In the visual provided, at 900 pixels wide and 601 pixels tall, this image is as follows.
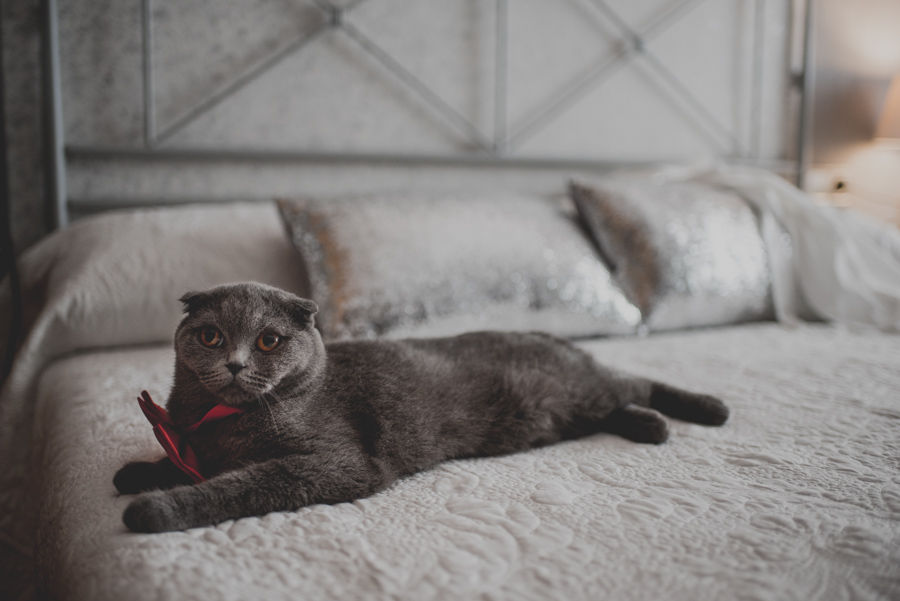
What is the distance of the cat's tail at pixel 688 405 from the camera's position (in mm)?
959

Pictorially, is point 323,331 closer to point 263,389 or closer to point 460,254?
point 460,254

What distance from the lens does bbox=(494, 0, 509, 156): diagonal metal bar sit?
2.19m

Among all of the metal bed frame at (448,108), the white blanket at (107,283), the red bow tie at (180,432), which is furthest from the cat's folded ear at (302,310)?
the metal bed frame at (448,108)

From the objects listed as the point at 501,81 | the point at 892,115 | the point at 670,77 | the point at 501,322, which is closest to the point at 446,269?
the point at 501,322

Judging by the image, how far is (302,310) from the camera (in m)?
0.76

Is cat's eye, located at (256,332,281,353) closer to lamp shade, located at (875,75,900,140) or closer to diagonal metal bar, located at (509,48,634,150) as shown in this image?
diagonal metal bar, located at (509,48,634,150)

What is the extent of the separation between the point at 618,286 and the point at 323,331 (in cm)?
81

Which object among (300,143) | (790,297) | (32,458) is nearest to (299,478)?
(32,458)

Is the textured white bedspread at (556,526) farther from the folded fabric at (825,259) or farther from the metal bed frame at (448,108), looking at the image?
the metal bed frame at (448,108)

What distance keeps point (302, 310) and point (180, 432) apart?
21 centimetres

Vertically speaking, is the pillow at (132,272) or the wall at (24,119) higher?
the wall at (24,119)

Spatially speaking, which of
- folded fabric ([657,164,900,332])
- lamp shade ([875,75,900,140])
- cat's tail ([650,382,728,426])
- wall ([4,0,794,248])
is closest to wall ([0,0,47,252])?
wall ([4,0,794,248])

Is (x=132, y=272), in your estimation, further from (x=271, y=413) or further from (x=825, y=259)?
(x=825, y=259)

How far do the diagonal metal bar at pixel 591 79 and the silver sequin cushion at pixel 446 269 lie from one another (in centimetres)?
78
